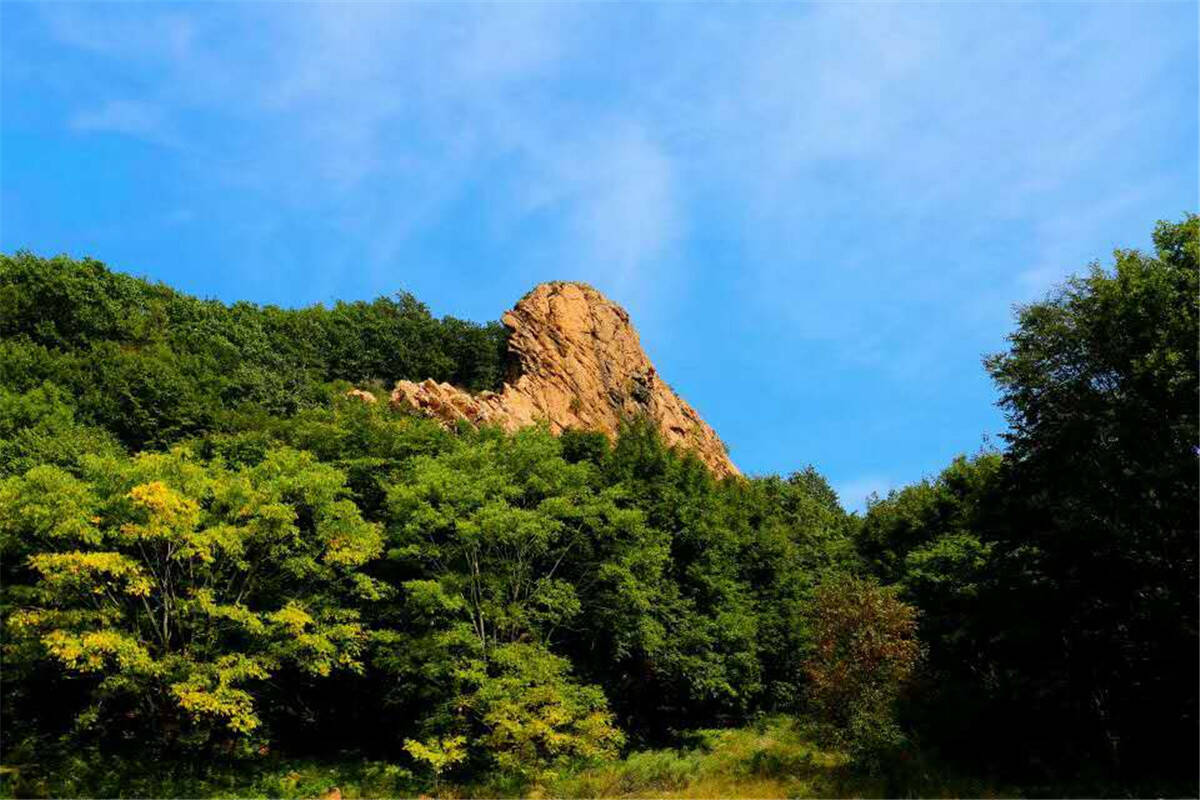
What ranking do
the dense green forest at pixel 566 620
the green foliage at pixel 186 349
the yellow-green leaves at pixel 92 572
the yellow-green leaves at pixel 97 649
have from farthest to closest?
the green foliage at pixel 186 349 < the dense green forest at pixel 566 620 < the yellow-green leaves at pixel 92 572 < the yellow-green leaves at pixel 97 649

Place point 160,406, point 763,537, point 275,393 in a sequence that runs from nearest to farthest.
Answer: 1. point 763,537
2. point 160,406
3. point 275,393

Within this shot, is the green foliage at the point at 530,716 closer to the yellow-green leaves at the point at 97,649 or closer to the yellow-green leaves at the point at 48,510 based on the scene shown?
the yellow-green leaves at the point at 97,649

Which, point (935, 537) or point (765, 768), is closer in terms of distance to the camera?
point (765, 768)

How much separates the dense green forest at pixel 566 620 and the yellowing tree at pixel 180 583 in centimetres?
10

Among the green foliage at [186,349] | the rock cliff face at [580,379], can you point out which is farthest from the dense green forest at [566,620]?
the rock cliff face at [580,379]

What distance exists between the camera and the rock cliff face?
53.8 m

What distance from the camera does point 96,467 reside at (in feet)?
74.9

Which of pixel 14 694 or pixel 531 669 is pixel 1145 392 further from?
pixel 14 694

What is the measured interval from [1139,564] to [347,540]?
20.7m

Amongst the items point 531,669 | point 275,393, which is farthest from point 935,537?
point 275,393

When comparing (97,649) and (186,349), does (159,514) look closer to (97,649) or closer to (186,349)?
(97,649)

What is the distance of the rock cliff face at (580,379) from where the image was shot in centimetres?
5381

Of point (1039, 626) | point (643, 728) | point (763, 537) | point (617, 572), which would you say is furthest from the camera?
point (763, 537)

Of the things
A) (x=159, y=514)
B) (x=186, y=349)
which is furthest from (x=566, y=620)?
(x=186, y=349)
